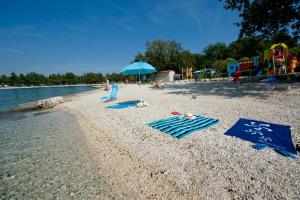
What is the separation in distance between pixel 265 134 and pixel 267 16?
10.7 m

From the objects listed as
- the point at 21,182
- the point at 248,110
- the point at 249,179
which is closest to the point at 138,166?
the point at 249,179

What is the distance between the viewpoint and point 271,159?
2.19 metres

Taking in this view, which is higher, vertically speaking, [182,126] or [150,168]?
Answer: [182,126]

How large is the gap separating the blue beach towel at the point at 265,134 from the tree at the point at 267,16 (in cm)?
977

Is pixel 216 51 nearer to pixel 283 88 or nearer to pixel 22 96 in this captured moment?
pixel 283 88

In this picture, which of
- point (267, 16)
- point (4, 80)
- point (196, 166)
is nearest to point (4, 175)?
point (196, 166)

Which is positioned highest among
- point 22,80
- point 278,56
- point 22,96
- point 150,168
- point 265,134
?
point 22,80

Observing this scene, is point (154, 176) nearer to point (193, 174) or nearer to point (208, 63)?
point (193, 174)

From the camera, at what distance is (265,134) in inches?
119

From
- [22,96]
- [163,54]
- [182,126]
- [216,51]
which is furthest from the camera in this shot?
[216,51]

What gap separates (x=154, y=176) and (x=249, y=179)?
1298 mm

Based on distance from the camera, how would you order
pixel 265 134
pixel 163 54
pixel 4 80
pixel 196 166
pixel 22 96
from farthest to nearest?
pixel 4 80 → pixel 163 54 → pixel 22 96 → pixel 265 134 → pixel 196 166

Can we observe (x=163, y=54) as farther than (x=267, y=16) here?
Yes

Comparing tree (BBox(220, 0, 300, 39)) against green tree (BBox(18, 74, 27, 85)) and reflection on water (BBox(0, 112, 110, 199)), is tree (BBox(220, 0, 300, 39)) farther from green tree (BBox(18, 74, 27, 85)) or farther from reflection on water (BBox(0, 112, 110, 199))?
green tree (BBox(18, 74, 27, 85))
